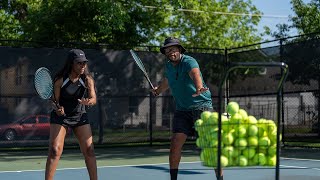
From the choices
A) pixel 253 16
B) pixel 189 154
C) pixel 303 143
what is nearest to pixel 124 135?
pixel 189 154

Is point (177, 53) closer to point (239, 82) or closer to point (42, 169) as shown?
point (42, 169)

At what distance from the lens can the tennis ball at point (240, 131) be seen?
12.5 ft

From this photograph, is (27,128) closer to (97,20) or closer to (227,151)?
(97,20)

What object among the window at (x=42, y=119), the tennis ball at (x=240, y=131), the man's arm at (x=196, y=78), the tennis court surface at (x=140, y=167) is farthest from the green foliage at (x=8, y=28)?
the tennis ball at (x=240, y=131)

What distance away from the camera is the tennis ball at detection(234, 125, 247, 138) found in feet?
12.5

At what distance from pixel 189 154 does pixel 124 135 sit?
1999 mm

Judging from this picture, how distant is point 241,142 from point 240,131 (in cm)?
7

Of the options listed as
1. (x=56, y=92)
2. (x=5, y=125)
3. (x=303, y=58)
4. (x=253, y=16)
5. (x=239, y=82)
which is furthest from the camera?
(x=253, y=16)

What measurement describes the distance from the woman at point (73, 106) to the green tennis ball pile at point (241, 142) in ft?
7.21

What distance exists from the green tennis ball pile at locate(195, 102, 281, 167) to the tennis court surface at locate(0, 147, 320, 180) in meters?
3.98

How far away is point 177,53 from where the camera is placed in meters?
5.96

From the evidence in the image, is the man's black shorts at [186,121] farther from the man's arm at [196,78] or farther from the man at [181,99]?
the man's arm at [196,78]

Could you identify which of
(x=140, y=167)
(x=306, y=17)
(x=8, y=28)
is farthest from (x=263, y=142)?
Result: (x=8, y=28)

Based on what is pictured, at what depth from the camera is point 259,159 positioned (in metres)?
3.84
